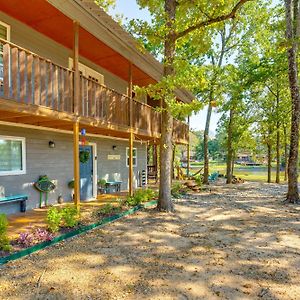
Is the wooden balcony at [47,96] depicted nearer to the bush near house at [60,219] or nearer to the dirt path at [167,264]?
the bush near house at [60,219]

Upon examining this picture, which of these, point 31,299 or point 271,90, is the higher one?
point 271,90

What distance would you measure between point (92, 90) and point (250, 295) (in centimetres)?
712

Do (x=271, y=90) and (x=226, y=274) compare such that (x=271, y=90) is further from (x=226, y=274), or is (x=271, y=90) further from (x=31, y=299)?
(x=31, y=299)

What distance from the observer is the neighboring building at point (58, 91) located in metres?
6.47

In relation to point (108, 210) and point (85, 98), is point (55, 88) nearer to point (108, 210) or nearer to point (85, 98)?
point (85, 98)

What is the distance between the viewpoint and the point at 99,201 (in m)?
11.0

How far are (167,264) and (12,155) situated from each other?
579 cm

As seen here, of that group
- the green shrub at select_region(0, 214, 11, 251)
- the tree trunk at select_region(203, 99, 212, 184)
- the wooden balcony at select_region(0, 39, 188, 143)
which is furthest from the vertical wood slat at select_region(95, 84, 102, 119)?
the tree trunk at select_region(203, 99, 212, 184)

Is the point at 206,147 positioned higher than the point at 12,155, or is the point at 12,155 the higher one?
the point at 206,147

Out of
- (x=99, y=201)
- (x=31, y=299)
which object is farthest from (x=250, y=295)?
(x=99, y=201)

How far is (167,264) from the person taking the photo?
4.98 m

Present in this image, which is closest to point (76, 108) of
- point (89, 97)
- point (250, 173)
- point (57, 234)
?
point (89, 97)

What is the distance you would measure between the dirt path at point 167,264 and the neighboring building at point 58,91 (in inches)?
125

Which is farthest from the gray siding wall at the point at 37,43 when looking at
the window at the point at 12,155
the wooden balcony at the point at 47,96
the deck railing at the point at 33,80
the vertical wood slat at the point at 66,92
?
the window at the point at 12,155
